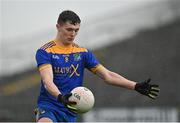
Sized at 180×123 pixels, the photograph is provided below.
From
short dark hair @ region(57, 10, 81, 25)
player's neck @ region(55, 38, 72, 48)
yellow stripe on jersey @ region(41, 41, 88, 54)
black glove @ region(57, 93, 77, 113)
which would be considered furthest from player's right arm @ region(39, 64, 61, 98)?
short dark hair @ region(57, 10, 81, 25)

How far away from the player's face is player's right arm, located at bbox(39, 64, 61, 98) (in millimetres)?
432

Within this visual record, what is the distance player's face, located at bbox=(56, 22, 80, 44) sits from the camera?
823 centimetres

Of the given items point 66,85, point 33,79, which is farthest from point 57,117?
point 33,79

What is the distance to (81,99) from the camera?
7734 mm

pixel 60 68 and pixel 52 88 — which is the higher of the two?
pixel 60 68

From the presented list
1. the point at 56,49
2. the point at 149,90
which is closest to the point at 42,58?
the point at 56,49

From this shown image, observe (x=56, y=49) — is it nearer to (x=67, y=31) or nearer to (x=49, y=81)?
(x=67, y=31)

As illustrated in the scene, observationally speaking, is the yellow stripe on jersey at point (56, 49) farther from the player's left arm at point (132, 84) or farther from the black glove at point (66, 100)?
the black glove at point (66, 100)

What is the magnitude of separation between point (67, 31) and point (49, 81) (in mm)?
730

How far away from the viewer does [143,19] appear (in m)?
20.6

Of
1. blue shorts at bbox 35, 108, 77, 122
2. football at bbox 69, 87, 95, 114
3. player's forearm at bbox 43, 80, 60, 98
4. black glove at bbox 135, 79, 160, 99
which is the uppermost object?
player's forearm at bbox 43, 80, 60, 98

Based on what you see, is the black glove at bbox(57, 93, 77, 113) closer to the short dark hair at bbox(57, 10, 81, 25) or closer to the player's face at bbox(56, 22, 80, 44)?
the player's face at bbox(56, 22, 80, 44)

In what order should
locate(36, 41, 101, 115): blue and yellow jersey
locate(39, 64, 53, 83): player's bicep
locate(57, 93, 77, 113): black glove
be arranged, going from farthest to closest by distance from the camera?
locate(36, 41, 101, 115): blue and yellow jersey, locate(39, 64, 53, 83): player's bicep, locate(57, 93, 77, 113): black glove

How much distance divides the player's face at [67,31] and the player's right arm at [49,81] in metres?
0.43
